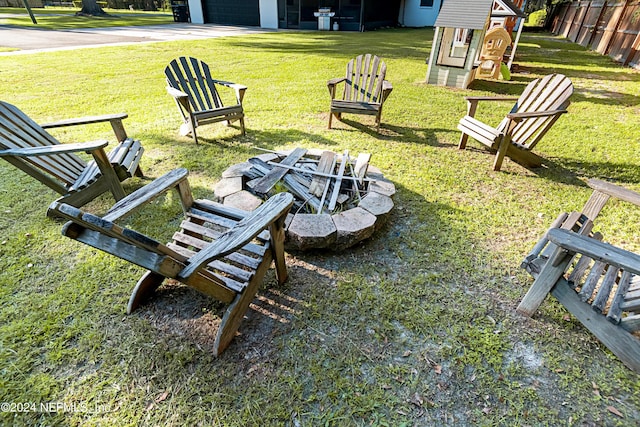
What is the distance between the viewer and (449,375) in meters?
1.61

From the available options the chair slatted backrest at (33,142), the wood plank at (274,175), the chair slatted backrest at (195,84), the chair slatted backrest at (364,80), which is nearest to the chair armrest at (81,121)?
the chair slatted backrest at (33,142)

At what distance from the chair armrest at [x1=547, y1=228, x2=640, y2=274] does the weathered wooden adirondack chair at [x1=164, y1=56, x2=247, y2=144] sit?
3726mm

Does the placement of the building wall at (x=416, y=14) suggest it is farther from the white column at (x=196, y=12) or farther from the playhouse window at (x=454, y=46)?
the playhouse window at (x=454, y=46)

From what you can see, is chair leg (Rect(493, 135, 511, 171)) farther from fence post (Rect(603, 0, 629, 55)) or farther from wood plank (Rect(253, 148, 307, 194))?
fence post (Rect(603, 0, 629, 55))

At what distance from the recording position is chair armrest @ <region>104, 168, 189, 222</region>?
60.9 inches

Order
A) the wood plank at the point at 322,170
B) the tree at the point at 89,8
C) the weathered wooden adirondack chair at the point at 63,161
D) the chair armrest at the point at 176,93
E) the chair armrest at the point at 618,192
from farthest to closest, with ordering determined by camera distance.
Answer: the tree at the point at 89,8 < the chair armrest at the point at 176,93 < the wood plank at the point at 322,170 < the weathered wooden adirondack chair at the point at 63,161 < the chair armrest at the point at 618,192

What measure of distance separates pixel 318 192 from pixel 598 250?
186 centimetres

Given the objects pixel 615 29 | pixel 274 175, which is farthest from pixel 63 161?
pixel 615 29

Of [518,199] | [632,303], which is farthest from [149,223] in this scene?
[518,199]

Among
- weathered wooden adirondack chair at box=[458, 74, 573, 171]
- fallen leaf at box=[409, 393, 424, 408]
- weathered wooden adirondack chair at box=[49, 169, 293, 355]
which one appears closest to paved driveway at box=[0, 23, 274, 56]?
weathered wooden adirondack chair at box=[49, 169, 293, 355]

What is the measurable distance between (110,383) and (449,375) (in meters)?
Answer: 1.72

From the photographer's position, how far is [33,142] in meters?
2.68

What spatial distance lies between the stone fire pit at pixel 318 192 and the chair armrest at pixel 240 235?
1.88 feet

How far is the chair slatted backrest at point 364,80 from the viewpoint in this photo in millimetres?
4473
